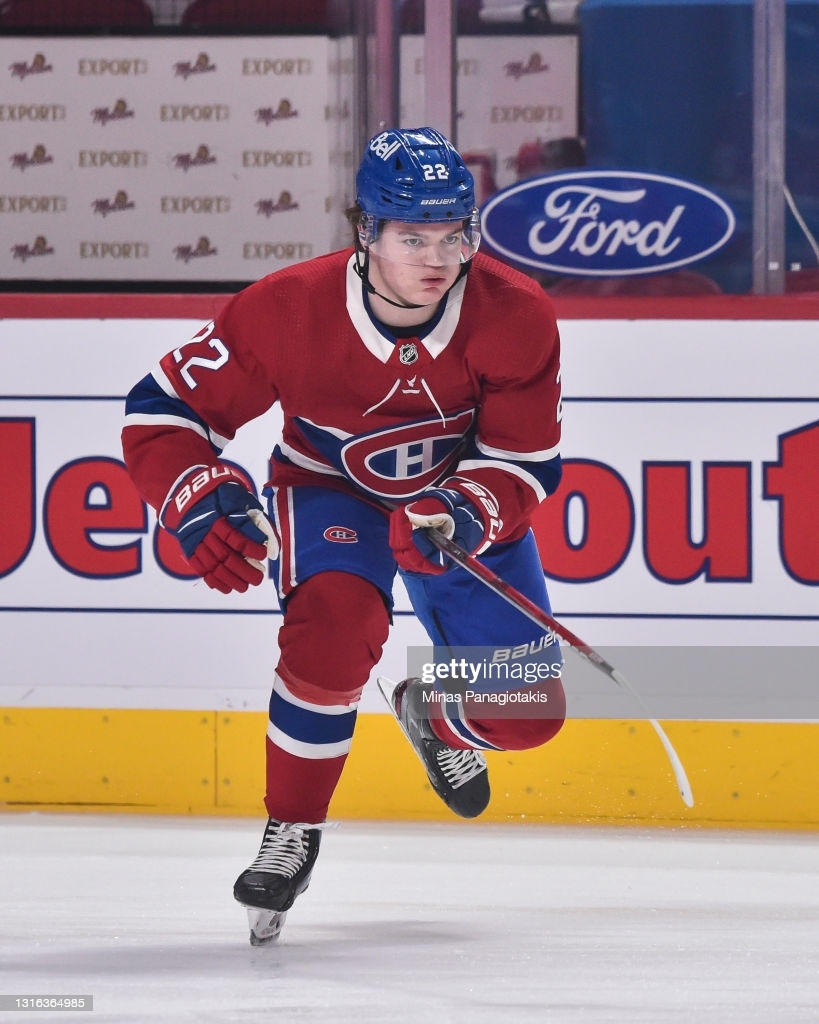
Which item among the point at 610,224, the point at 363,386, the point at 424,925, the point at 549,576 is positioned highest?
the point at 610,224

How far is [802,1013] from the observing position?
2072 mm

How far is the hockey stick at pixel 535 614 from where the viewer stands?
2.45 m

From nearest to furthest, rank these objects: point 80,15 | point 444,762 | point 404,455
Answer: point 404,455
point 444,762
point 80,15

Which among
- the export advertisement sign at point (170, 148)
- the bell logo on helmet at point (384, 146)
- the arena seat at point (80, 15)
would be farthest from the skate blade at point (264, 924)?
the arena seat at point (80, 15)

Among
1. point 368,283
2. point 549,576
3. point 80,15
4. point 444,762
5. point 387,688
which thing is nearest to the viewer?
point 368,283

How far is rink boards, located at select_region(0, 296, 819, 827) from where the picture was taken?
3.43 meters

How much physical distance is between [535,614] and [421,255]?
57cm

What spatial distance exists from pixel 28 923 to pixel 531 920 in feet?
2.58

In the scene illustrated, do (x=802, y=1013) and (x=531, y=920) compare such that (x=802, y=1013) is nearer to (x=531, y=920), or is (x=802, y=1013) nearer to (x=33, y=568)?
(x=531, y=920)

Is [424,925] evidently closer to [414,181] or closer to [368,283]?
[368,283]

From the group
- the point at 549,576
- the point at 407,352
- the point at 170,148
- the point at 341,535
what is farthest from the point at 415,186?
the point at 170,148

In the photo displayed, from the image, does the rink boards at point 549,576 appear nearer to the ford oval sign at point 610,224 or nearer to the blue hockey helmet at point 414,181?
the ford oval sign at point 610,224

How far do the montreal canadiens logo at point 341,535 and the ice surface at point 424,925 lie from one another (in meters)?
0.60

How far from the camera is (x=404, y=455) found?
266cm
